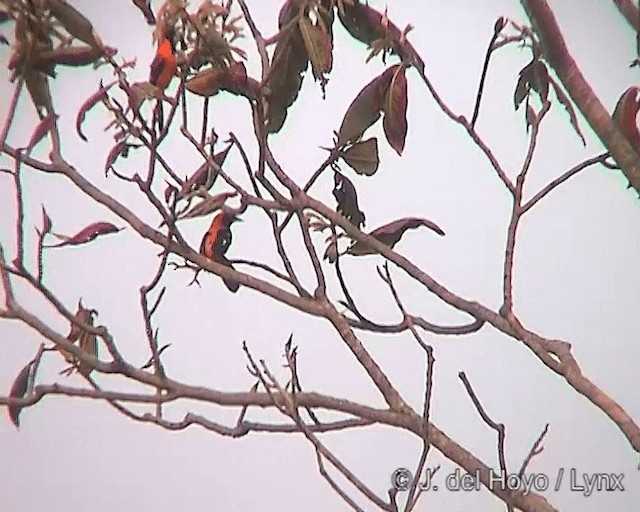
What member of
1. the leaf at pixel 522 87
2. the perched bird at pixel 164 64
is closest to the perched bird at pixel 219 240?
the perched bird at pixel 164 64

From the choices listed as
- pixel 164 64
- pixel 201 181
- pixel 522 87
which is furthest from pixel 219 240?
pixel 522 87

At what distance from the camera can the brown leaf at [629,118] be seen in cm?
47

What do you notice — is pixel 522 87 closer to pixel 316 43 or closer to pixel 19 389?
pixel 316 43

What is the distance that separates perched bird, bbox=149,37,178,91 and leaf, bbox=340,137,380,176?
139 millimetres

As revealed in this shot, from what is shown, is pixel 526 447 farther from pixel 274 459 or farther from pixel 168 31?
pixel 168 31

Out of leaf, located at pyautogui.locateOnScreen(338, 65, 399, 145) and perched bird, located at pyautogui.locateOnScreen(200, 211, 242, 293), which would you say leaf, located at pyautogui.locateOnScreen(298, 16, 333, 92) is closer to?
leaf, located at pyautogui.locateOnScreen(338, 65, 399, 145)

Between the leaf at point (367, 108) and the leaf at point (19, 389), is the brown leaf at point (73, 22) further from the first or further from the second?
the leaf at point (19, 389)

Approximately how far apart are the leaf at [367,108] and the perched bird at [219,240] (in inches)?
5.1

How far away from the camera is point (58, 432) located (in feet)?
2.64

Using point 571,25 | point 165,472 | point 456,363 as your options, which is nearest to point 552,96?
point 571,25

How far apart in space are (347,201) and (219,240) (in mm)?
109

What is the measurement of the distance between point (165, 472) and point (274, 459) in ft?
0.38

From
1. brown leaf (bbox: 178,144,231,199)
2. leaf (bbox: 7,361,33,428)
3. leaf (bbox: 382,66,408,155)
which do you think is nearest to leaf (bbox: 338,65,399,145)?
leaf (bbox: 382,66,408,155)

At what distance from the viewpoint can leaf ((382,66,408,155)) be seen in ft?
1.67
